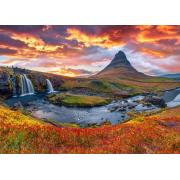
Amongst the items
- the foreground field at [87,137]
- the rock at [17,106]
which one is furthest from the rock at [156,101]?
the rock at [17,106]

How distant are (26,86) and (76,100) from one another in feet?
7.29

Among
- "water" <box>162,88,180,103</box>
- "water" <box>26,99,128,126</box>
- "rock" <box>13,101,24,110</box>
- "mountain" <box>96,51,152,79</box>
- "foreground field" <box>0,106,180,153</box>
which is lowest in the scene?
"foreground field" <box>0,106,180,153</box>

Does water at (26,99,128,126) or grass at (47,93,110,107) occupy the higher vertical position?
grass at (47,93,110,107)

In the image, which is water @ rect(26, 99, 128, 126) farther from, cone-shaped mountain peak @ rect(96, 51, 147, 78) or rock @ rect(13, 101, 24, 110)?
cone-shaped mountain peak @ rect(96, 51, 147, 78)

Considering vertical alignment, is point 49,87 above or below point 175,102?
above

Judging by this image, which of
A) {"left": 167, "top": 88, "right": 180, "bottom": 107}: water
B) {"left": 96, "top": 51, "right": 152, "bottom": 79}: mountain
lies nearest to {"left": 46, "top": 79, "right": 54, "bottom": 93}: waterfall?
{"left": 96, "top": 51, "right": 152, "bottom": 79}: mountain

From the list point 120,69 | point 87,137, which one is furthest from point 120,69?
point 87,137

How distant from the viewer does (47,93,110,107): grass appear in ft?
51.3

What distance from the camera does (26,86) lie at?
15.8 metres

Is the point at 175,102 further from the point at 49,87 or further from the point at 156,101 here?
the point at 49,87

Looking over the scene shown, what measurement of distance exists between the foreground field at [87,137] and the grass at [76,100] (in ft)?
4.05

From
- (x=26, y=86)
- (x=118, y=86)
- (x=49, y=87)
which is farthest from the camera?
(x=118, y=86)

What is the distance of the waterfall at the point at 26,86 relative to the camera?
51.5 feet

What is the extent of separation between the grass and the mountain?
43.1 inches
